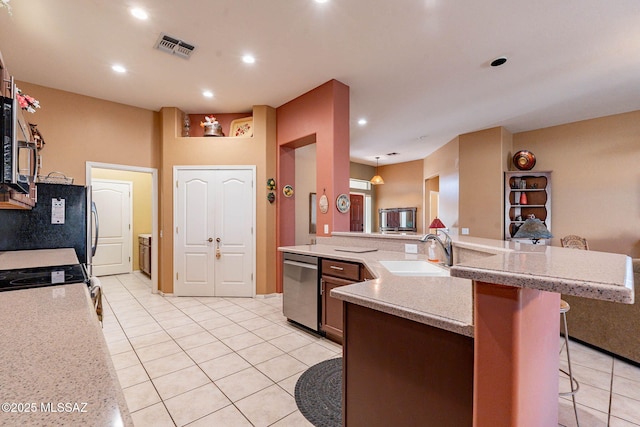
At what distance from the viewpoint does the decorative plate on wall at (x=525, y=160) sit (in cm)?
512

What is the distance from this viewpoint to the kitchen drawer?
263 cm

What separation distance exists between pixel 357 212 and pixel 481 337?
788cm

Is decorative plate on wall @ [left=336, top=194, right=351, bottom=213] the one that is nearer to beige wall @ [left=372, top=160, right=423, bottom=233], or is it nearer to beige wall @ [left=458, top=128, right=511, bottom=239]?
beige wall @ [left=458, top=128, right=511, bottom=239]

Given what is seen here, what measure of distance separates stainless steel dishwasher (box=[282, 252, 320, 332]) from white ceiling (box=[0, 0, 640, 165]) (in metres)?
2.22

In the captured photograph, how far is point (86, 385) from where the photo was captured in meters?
0.54

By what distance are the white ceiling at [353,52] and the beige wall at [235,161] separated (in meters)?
0.42

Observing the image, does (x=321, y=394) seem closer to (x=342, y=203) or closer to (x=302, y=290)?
(x=302, y=290)

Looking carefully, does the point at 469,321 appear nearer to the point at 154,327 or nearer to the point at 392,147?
the point at 154,327

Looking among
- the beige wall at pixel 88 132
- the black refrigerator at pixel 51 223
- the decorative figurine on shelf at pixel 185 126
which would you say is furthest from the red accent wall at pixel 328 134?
the black refrigerator at pixel 51 223

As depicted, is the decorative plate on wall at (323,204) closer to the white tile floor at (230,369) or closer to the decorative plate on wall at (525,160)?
the white tile floor at (230,369)

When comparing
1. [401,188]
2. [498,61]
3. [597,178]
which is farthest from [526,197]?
[401,188]

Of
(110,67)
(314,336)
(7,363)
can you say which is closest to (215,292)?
(314,336)

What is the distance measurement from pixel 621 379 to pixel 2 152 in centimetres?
412

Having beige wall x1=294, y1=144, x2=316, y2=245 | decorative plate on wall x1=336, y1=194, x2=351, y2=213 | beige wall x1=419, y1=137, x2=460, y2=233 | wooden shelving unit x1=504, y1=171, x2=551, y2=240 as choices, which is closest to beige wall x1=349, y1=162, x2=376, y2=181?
beige wall x1=419, y1=137, x2=460, y2=233
